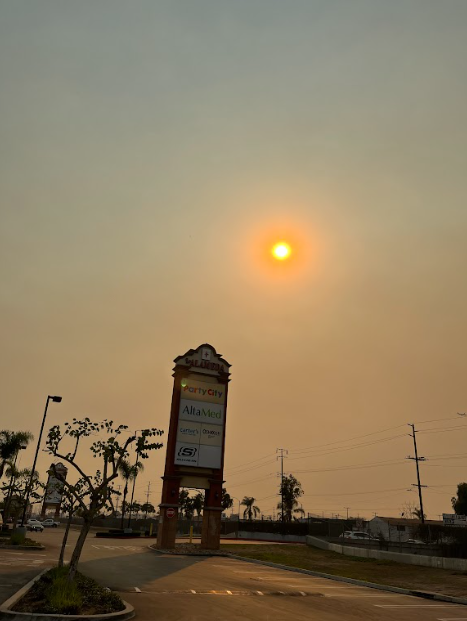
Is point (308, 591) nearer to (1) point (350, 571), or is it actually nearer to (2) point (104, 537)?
(1) point (350, 571)

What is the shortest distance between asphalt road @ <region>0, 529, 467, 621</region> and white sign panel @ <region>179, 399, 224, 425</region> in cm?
1697

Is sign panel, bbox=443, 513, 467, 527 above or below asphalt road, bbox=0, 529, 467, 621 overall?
above

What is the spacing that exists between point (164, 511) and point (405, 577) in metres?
22.5

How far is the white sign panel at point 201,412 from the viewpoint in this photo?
47688 millimetres

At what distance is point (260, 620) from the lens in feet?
50.8

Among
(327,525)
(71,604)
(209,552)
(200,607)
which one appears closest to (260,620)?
(200,607)

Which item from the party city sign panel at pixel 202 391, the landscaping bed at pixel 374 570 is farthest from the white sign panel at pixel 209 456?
the landscaping bed at pixel 374 570

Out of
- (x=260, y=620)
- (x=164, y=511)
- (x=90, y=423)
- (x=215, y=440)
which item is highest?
(x=215, y=440)

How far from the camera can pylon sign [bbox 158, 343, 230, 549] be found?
4544cm

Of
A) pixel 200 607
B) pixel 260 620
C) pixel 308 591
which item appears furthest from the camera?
pixel 308 591

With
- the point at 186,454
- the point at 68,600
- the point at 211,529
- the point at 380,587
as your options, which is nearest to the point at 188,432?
the point at 186,454

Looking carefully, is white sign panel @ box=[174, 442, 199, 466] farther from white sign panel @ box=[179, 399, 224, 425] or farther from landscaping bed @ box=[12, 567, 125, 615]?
landscaping bed @ box=[12, 567, 125, 615]

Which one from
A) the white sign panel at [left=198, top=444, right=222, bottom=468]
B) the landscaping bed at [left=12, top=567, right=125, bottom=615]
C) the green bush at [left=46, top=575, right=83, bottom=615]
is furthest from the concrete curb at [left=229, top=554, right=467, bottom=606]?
the green bush at [left=46, top=575, right=83, bottom=615]

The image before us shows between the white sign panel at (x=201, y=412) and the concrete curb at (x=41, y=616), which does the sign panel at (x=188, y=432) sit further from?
the concrete curb at (x=41, y=616)
